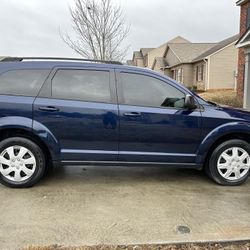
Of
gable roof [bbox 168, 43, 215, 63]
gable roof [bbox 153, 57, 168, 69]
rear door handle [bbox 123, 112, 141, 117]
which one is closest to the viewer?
rear door handle [bbox 123, 112, 141, 117]

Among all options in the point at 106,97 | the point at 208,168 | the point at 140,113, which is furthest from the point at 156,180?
the point at 106,97

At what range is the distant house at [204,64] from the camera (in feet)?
112

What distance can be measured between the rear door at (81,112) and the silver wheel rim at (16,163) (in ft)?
1.54

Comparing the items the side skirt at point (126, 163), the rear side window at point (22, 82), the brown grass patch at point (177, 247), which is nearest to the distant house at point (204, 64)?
the side skirt at point (126, 163)

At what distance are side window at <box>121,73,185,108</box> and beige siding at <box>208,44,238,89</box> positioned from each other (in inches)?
1189

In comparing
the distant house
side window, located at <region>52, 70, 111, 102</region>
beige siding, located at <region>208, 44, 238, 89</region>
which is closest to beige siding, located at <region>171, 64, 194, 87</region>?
the distant house

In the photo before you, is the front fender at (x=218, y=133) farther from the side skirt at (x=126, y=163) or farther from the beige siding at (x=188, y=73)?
the beige siding at (x=188, y=73)

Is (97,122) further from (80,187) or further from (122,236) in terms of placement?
(122,236)

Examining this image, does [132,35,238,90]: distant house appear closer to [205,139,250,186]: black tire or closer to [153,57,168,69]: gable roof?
[153,57,168,69]: gable roof

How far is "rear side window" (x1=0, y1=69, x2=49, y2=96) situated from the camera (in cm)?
496

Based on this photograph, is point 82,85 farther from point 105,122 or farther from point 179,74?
point 179,74

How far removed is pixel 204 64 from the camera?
117 ft

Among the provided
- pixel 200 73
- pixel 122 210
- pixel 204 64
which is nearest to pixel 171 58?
pixel 200 73

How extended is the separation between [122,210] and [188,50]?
41129 mm
